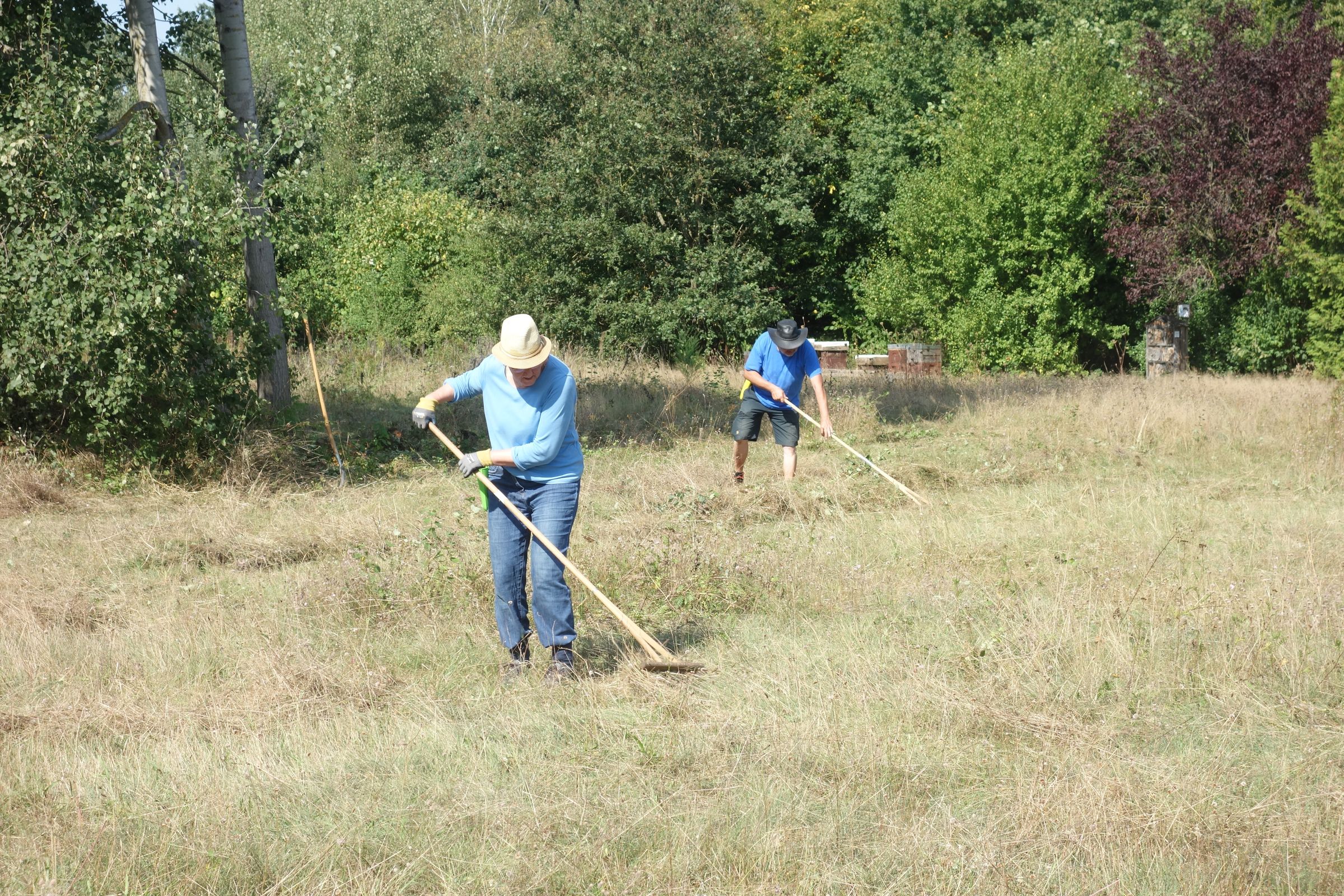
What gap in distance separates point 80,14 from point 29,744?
9663mm

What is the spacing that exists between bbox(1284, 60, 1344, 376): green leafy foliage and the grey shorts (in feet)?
46.8

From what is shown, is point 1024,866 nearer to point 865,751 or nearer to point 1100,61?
point 865,751

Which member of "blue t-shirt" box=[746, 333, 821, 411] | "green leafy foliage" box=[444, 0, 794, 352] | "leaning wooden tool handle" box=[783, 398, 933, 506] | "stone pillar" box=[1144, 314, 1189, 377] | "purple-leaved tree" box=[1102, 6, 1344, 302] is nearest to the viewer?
"leaning wooden tool handle" box=[783, 398, 933, 506]

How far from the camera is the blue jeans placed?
5539mm

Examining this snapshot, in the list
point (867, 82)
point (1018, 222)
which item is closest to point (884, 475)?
point (1018, 222)

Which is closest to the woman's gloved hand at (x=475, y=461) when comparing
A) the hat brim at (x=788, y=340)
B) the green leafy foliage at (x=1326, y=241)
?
the hat brim at (x=788, y=340)

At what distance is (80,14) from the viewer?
11.9 m

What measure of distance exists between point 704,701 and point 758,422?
17.9ft

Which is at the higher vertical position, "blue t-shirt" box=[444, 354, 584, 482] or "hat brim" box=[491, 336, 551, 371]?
"hat brim" box=[491, 336, 551, 371]

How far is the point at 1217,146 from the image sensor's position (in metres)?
21.9

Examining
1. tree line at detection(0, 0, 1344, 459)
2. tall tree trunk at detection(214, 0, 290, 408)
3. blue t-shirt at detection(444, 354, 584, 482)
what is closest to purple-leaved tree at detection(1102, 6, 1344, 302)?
tree line at detection(0, 0, 1344, 459)

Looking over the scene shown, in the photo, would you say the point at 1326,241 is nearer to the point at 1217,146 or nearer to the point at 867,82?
the point at 1217,146

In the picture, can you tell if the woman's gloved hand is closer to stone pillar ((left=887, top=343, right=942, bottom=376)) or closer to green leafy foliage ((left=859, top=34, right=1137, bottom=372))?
stone pillar ((left=887, top=343, right=942, bottom=376))

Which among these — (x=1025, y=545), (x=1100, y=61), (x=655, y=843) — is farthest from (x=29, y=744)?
(x=1100, y=61)
